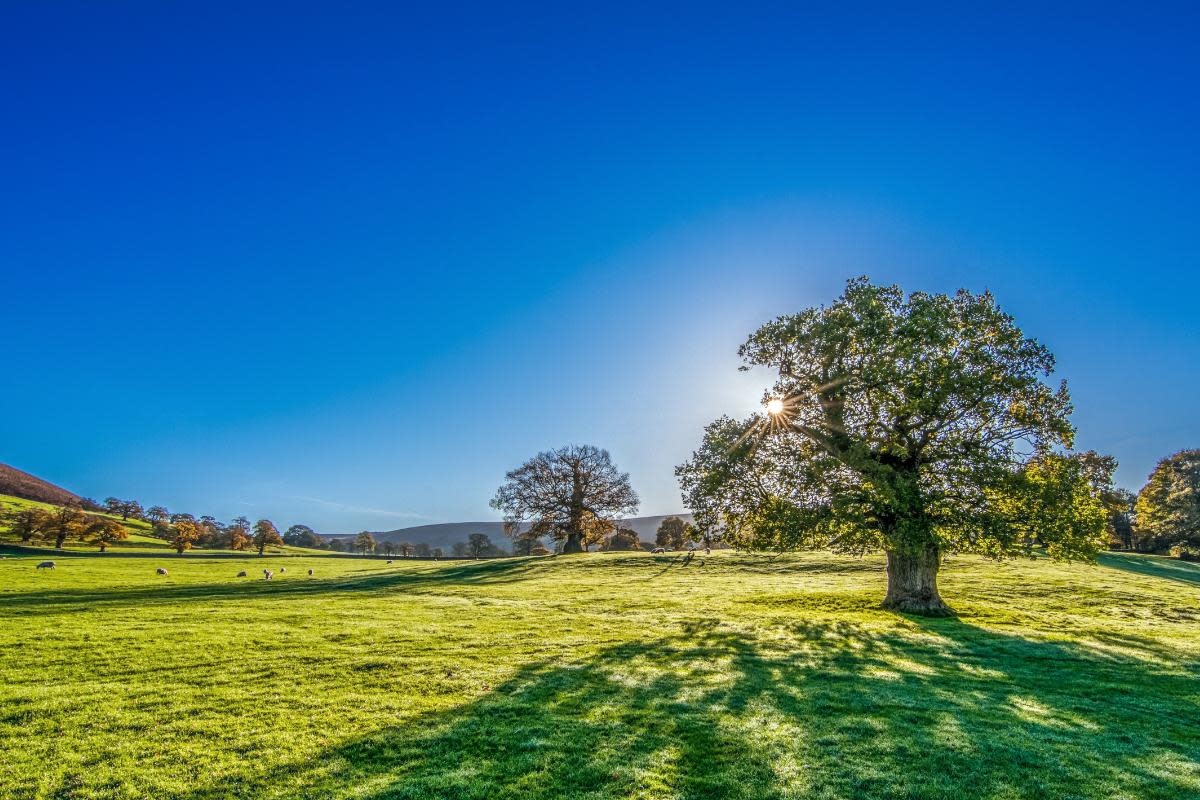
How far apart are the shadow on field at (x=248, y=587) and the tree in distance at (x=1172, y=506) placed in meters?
78.7

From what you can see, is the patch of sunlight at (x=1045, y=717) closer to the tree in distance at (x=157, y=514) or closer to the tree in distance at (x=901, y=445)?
the tree in distance at (x=901, y=445)

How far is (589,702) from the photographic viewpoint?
11.5m

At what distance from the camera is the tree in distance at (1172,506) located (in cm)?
6450

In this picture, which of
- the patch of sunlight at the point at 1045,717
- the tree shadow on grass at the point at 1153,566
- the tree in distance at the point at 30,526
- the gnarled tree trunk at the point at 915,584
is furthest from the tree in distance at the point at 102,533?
the tree shadow on grass at the point at 1153,566

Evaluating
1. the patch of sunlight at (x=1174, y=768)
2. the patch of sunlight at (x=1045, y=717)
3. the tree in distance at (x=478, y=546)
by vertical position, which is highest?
the patch of sunlight at (x=1174, y=768)

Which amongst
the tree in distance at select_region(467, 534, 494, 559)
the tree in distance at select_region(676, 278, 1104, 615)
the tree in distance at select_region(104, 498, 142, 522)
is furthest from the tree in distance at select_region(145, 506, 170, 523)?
the tree in distance at select_region(676, 278, 1104, 615)

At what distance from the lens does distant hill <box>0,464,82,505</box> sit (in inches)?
6161

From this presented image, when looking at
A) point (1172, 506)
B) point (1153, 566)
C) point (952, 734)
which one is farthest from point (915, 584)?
point (1172, 506)

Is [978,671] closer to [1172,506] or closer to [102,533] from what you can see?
[1172,506]

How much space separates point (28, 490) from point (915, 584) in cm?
23970

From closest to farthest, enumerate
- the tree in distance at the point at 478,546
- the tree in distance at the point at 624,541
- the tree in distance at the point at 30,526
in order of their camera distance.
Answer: the tree in distance at the point at 30,526 < the tree in distance at the point at 624,541 < the tree in distance at the point at 478,546

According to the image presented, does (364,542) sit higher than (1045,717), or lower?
lower

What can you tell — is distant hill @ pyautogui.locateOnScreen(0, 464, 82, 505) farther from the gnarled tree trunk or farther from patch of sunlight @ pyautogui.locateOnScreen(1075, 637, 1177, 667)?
patch of sunlight @ pyautogui.locateOnScreen(1075, 637, 1177, 667)

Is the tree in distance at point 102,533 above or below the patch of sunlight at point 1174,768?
above
